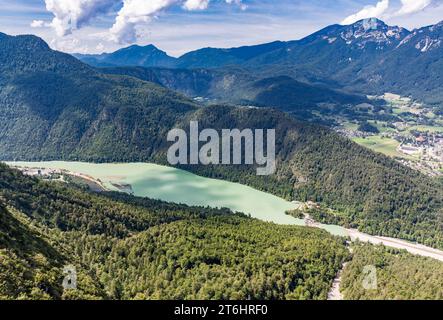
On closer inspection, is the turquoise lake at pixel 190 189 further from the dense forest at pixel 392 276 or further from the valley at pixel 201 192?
the dense forest at pixel 392 276

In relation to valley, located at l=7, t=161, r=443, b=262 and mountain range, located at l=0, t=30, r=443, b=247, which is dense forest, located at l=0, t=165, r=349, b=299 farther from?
mountain range, located at l=0, t=30, r=443, b=247

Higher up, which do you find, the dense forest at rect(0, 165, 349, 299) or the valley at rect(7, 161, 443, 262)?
the dense forest at rect(0, 165, 349, 299)

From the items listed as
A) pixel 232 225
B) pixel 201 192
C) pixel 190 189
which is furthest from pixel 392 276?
pixel 190 189

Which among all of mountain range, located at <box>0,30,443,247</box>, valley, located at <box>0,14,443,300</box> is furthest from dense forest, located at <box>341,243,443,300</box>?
mountain range, located at <box>0,30,443,247</box>

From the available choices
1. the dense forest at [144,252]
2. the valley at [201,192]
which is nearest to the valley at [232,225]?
the dense forest at [144,252]
